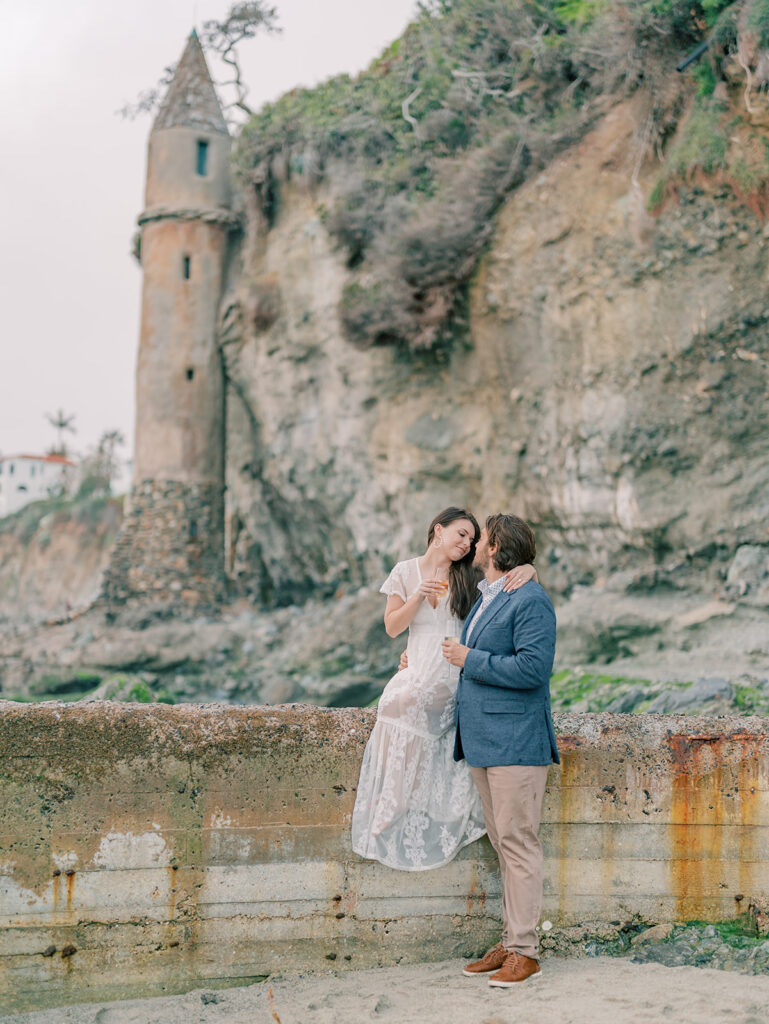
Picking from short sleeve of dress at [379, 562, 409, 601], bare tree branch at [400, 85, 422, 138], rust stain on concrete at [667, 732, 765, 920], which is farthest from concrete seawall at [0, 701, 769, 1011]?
bare tree branch at [400, 85, 422, 138]

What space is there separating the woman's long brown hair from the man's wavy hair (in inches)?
8.0

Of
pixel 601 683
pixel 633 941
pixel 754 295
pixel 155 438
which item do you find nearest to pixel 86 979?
pixel 633 941

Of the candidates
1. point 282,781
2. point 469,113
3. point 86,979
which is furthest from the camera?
point 469,113

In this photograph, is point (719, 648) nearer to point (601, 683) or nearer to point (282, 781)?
point (601, 683)

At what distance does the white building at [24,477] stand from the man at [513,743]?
A: 231 ft

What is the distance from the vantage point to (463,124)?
16.1 metres

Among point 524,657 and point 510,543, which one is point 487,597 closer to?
point 510,543

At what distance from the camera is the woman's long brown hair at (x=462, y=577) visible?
12.0 ft

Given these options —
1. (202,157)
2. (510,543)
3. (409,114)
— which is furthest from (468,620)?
(202,157)

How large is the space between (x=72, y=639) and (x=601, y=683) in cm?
1299

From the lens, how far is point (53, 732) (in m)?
3.40

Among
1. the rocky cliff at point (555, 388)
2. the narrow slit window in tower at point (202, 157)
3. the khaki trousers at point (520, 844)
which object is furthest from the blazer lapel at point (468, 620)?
the narrow slit window in tower at point (202, 157)

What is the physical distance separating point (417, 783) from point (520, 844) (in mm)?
445

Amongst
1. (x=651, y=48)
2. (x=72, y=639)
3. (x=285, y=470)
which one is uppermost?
(x=651, y=48)
